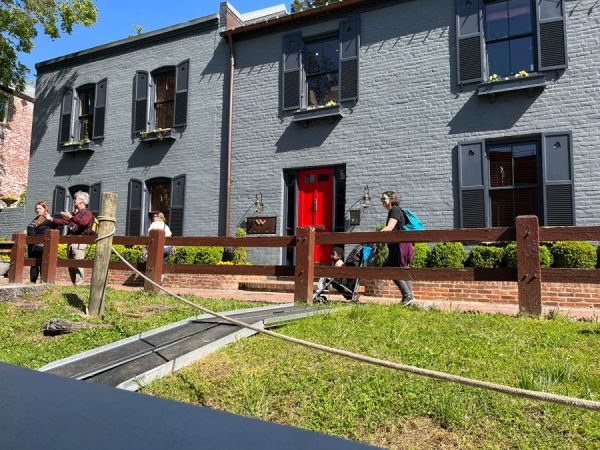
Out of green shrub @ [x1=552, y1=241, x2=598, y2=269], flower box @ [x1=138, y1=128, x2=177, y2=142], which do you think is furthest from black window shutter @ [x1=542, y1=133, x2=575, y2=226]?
flower box @ [x1=138, y1=128, x2=177, y2=142]

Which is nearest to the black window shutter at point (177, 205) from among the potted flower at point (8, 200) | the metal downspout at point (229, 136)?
the metal downspout at point (229, 136)

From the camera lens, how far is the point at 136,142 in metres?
13.6

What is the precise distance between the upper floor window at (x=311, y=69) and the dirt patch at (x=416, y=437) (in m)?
9.37

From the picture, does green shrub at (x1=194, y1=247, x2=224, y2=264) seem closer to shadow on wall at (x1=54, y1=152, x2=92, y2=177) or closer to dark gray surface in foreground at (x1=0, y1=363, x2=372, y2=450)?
shadow on wall at (x1=54, y1=152, x2=92, y2=177)

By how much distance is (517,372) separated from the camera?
314 cm

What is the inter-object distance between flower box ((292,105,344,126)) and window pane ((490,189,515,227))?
12.4 ft

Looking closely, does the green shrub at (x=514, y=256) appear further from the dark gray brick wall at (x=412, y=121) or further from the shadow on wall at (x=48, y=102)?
the shadow on wall at (x=48, y=102)

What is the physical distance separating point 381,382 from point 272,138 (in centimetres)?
935

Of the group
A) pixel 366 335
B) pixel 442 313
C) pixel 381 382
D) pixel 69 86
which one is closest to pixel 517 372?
pixel 381 382

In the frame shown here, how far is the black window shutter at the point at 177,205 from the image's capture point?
Answer: 1251 cm

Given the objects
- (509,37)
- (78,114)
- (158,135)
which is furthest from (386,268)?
(78,114)

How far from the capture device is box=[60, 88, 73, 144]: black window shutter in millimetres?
14906

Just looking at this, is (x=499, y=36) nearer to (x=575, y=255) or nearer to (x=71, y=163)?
(x=575, y=255)

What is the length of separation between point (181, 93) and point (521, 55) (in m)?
8.38
